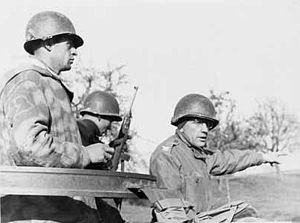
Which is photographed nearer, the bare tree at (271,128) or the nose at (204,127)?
the nose at (204,127)

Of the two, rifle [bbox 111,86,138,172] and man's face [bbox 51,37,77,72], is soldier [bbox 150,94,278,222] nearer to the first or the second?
rifle [bbox 111,86,138,172]

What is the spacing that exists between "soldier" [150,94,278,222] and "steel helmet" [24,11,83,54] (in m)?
2.09

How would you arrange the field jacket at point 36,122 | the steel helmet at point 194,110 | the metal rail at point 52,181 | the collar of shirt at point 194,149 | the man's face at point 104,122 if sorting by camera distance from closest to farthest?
the metal rail at point 52,181 < the field jacket at point 36,122 < the collar of shirt at point 194,149 < the steel helmet at point 194,110 < the man's face at point 104,122

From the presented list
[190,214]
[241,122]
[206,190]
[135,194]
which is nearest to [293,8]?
[206,190]

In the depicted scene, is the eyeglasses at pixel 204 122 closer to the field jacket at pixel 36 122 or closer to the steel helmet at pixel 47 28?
the steel helmet at pixel 47 28

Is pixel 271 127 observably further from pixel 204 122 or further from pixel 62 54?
pixel 62 54

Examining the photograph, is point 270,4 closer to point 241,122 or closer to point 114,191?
point 114,191

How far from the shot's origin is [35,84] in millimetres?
4684

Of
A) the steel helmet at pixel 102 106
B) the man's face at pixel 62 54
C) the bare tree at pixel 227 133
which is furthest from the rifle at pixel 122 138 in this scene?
the bare tree at pixel 227 133

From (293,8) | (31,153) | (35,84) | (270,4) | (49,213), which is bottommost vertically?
(49,213)

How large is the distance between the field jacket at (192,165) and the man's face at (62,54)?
195 centimetres

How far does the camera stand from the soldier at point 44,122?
14.3ft

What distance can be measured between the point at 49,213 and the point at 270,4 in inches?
349

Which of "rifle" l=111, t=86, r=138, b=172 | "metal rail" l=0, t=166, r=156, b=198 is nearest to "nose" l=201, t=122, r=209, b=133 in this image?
"rifle" l=111, t=86, r=138, b=172
